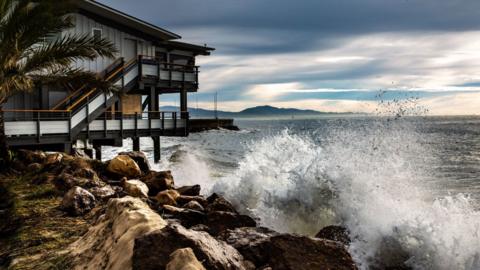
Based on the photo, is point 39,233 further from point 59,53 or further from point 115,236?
point 59,53

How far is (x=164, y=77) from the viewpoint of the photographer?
27.1 meters

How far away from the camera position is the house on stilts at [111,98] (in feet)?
64.2

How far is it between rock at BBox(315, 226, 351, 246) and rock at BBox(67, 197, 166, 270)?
15.0 feet

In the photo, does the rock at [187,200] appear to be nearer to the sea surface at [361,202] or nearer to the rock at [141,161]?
the sea surface at [361,202]

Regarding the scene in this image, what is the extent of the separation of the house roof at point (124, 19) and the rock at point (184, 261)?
2324 centimetres

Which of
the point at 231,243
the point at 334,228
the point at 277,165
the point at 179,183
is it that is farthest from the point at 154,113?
the point at 231,243

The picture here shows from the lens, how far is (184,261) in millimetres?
3898

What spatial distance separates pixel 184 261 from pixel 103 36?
25.1 meters

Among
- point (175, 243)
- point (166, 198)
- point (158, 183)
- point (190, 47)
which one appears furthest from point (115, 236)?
point (190, 47)

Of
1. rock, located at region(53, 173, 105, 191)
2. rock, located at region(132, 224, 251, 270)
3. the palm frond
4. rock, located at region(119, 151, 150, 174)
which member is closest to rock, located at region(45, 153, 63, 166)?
rock, located at region(119, 151, 150, 174)

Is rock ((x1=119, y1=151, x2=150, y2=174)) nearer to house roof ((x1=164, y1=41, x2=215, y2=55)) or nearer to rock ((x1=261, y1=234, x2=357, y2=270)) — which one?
rock ((x1=261, y1=234, x2=357, y2=270))

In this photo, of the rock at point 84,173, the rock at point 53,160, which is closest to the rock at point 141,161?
the rock at point 53,160

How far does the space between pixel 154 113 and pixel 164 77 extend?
2.28 m

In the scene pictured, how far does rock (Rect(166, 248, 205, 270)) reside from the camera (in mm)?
3873
